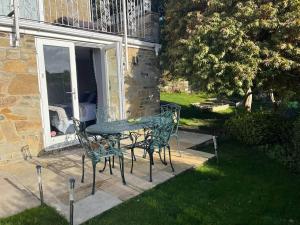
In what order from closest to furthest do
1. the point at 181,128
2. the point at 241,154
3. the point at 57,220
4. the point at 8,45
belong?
1. the point at 57,220
2. the point at 8,45
3. the point at 241,154
4. the point at 181,128

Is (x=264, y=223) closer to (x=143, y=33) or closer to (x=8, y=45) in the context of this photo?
(x=8, y=45)

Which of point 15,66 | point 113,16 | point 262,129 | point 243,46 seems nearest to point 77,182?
point 15,66

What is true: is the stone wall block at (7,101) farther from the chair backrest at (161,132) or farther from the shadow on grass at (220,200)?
the shadow on grass at (220,200)

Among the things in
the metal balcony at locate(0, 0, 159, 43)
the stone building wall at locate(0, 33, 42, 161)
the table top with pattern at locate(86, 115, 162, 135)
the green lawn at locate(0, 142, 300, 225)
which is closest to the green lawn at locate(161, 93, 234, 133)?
the metal balcony at locate(0, 0, 159, 43)

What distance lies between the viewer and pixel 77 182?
4223mm

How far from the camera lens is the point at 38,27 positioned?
5.45m

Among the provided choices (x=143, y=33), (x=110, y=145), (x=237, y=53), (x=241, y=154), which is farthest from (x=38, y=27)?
(x=241, y=154)

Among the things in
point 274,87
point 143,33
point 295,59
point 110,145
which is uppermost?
point 143,33

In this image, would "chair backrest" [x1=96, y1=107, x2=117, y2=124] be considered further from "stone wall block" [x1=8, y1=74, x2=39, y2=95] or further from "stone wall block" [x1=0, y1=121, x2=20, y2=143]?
"stone wall block" [x1=0, y1=121, x2=20, y2=143]

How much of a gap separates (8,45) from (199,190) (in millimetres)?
4163

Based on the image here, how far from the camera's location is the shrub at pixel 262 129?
623 cm

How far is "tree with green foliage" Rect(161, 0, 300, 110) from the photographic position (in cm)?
598

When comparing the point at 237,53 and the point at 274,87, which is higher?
the point at 237,53

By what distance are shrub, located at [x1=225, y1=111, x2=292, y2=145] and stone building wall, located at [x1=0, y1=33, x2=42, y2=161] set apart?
4.40 m
